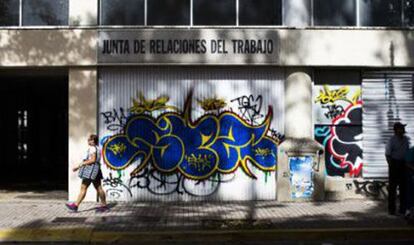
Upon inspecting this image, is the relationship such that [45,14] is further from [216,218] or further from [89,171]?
[216,218]

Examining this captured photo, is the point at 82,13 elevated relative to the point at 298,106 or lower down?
elevated

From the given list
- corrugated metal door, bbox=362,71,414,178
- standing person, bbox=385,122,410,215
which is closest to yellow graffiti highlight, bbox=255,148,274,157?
corrugated metal door, bbox=362,71,414,178

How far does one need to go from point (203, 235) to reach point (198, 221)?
44.8 inches

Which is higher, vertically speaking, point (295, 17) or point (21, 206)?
point (295, 17)

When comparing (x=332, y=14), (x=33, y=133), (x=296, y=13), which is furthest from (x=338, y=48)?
(x=33, y=133)

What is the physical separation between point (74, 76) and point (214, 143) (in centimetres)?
369

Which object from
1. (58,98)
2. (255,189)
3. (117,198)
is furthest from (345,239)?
(58,98)

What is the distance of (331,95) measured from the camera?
13914 millimetres

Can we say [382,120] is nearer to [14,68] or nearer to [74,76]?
[74,76]

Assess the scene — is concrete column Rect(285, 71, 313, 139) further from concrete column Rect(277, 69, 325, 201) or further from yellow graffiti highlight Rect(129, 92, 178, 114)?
yellow graffiti highlight Rect(129, 92, 178, 114)

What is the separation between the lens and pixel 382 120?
13859mm

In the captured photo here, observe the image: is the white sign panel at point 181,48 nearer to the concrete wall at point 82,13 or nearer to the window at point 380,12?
the concrete wall at point 82,13

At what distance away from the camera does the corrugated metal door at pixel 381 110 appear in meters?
13.9

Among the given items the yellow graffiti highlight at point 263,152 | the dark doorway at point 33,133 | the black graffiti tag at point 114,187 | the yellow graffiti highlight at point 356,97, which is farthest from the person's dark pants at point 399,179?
the dark doorway at point 33,133
